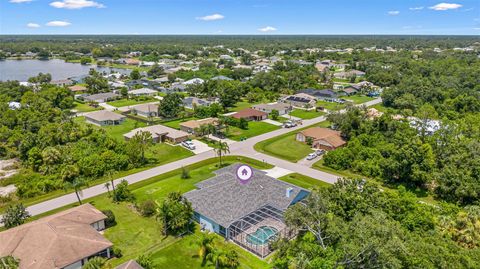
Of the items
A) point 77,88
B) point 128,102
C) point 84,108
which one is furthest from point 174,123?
point 77,88

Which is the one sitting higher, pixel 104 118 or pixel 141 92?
pixel 141 92

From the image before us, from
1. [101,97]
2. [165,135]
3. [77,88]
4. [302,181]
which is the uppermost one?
[77,88]

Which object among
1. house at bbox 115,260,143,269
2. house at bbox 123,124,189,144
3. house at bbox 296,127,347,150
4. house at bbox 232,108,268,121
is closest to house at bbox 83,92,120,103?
house at bbox 123,124,189,144

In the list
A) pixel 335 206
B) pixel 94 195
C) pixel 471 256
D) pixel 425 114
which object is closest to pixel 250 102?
pixel 425 114

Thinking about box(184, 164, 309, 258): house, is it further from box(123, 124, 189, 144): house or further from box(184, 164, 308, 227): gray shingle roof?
box(123, 124, 189, 144): house

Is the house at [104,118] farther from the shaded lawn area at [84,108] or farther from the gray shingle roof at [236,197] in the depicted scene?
the gray shingle roof at [236,197]

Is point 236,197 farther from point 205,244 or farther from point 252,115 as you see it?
point 252,115
